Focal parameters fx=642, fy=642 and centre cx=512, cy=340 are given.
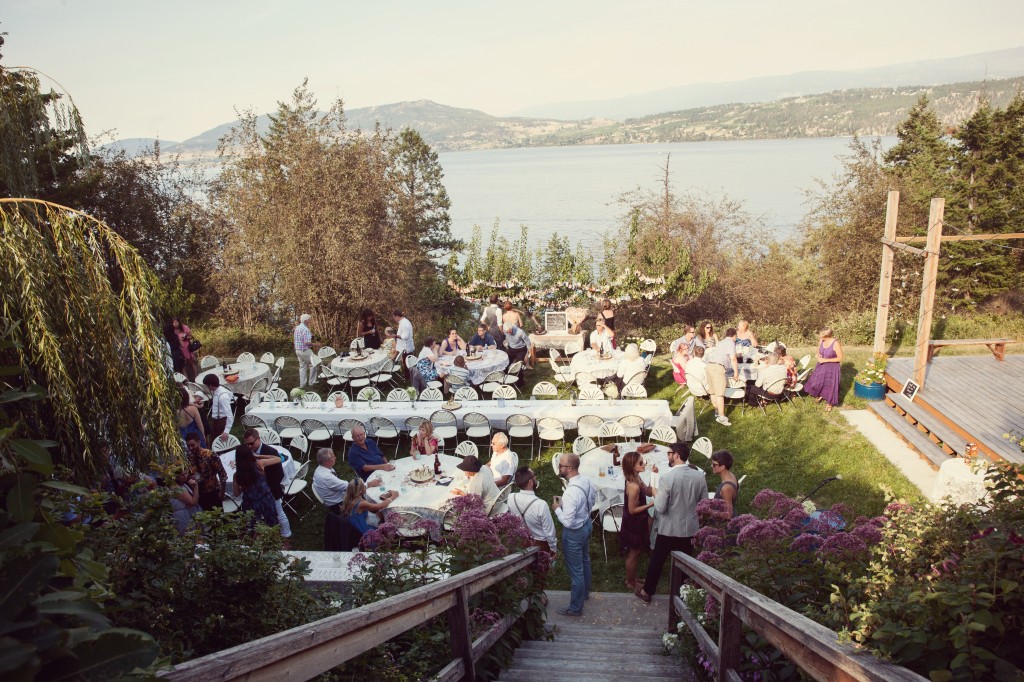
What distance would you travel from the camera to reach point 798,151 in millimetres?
125125

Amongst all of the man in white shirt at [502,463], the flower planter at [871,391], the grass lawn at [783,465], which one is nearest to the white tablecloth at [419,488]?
the man in white shirt at [502,463]

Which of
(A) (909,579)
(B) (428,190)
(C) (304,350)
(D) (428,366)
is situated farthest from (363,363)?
(B) (428,190)

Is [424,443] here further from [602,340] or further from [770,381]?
[770,381]

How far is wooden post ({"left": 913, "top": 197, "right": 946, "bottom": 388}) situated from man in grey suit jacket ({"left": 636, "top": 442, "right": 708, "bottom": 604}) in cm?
648

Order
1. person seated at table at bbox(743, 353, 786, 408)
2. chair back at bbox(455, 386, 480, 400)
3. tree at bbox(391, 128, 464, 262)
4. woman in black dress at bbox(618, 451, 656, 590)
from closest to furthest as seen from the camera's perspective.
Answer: woman in black dress at bbox(618, 451, 656, 590), chair back at bbox(455, 386, 480, 400), person seated at table at bbox(743, 353, 786, 408), tree at bbox(391, 128, 464, 262)

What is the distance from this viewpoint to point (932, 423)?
969 centimetres

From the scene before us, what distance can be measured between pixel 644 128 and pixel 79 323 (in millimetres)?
148083

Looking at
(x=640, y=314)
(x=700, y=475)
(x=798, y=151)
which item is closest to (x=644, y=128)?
(x=798, y=151)

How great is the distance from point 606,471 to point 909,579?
5.64 m

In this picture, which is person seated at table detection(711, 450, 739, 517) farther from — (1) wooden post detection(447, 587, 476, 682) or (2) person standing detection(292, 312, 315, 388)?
(2) person standing detection(292, 312, 315, 388)

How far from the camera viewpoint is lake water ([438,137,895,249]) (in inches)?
2301

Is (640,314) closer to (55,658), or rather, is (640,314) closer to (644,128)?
(55,658)

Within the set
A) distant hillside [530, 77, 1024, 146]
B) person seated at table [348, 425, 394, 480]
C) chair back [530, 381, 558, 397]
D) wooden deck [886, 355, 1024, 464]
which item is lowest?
wooden deck [886, 355, 1024, 464]

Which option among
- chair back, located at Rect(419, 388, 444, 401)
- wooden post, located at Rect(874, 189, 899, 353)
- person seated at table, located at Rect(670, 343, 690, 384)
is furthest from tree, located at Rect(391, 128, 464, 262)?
wooden post, located at Rect(874, 189, 899, 353)
